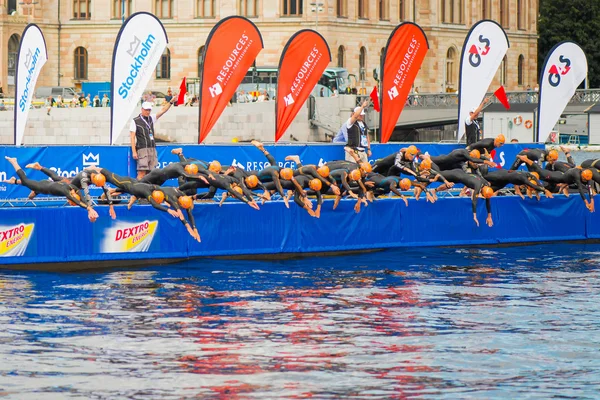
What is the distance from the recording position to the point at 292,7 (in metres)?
99.5

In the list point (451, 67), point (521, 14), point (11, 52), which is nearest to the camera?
point (11, 52)

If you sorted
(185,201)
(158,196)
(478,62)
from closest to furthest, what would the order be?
(158,196) < (185,201) < (478,62)

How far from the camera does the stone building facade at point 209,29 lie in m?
99.2

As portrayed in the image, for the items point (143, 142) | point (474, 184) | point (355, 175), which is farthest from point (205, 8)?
point (355, 175)

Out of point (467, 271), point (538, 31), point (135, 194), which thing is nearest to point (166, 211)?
point (135, 194)

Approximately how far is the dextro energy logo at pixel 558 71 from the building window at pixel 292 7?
191 ft

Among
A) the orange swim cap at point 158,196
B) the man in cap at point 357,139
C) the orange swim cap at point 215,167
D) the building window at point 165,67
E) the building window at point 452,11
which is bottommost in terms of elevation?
the orange swim cap at point 158,196

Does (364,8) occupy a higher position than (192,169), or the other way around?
(364,8)

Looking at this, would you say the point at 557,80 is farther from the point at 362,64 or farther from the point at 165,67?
the point at 165,67

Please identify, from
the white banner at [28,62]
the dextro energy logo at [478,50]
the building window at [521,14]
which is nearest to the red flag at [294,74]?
the dextro energy logo at [478,50]

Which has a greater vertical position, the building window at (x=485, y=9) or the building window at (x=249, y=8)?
the building window at (x=485, y=9)

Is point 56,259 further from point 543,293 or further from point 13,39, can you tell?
point 13,39

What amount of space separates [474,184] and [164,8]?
7384 centimetres

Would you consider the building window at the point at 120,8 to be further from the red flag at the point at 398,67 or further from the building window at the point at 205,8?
the red flag at the point at 398,67
